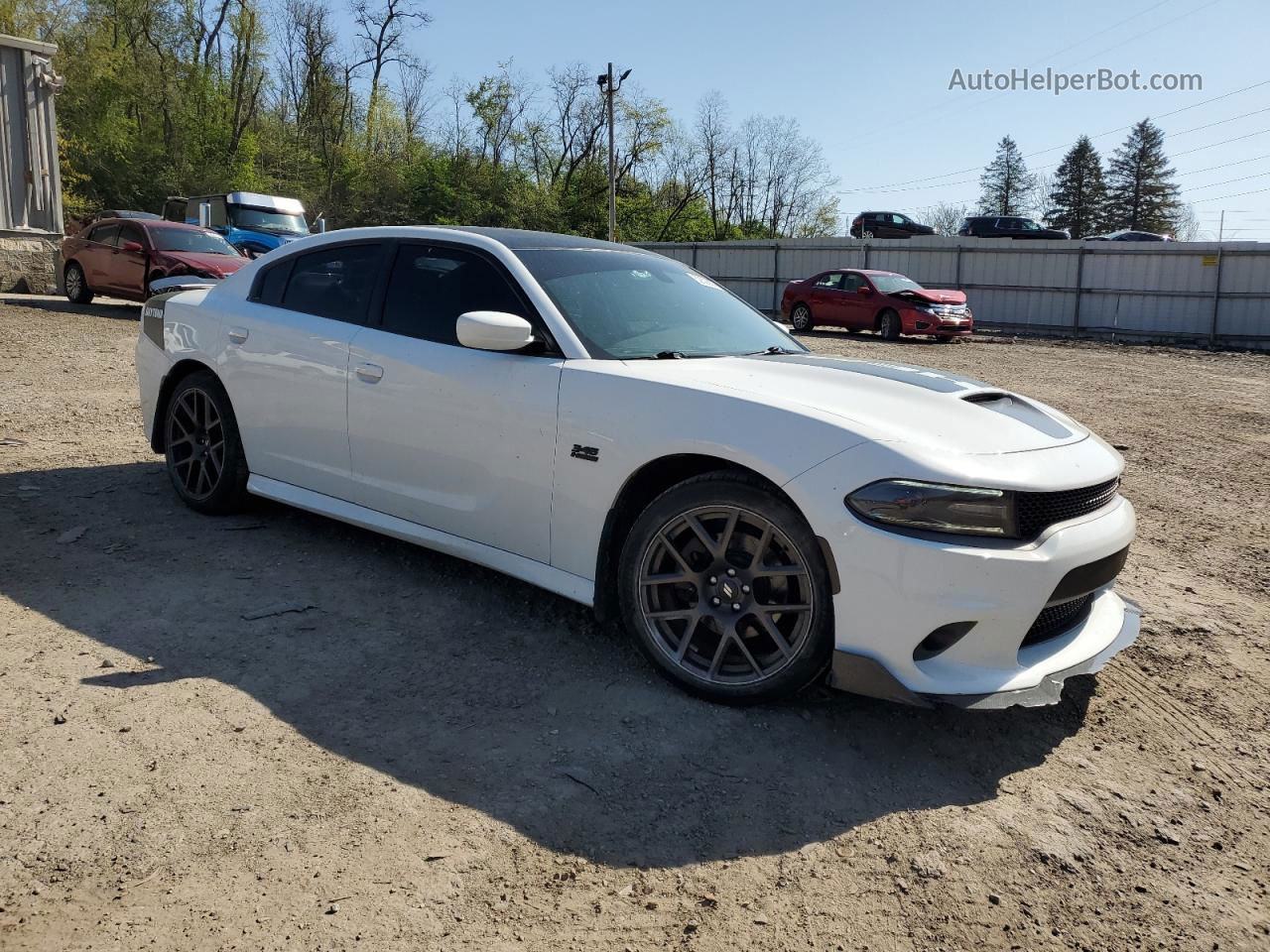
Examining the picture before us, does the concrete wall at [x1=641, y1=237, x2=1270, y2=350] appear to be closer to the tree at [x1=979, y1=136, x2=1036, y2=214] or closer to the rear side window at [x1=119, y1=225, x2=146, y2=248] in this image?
the rear side window at [x1=119, y1=225, x2=146, y2=248]

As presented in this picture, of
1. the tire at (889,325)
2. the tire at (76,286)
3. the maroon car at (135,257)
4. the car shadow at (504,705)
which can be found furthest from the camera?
the tire at (889,325)

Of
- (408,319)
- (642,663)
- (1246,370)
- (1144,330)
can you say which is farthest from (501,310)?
(1144,330)

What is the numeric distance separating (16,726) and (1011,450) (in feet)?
10.4

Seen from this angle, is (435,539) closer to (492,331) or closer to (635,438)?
(492,331)

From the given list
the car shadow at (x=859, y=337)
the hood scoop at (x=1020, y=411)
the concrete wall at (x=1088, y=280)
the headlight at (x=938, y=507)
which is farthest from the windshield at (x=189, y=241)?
the headlight at (x=938, y=507)

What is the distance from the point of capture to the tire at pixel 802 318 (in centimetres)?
2216

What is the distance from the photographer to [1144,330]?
24.3 metres

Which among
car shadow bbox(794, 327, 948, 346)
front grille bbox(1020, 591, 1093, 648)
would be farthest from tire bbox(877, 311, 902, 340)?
front grille bbox(1020, 591, 1093, 648)

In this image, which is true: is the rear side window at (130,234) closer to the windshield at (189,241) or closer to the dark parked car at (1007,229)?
the windshield at (189,241)

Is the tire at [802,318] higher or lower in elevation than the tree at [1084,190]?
lower

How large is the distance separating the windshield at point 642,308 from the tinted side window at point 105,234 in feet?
46.6

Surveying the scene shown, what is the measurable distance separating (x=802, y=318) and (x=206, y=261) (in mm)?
12646

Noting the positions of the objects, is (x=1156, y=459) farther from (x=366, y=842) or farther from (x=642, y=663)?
(x=366, y=842)

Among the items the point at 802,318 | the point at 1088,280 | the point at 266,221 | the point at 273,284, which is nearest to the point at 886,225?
the point at 1088,280
